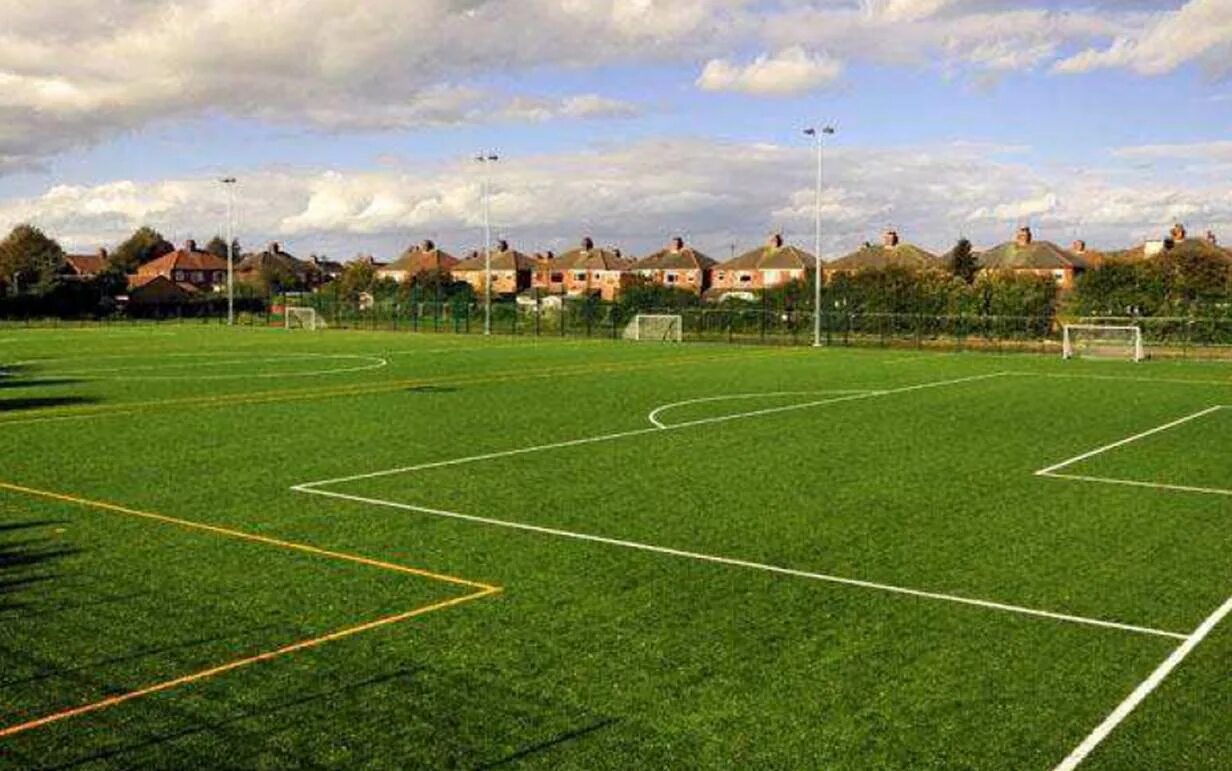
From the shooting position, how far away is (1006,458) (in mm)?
19281

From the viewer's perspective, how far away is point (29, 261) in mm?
112312

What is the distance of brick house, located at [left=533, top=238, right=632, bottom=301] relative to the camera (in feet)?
458

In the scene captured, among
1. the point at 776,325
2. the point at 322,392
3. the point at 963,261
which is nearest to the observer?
the point at 322,392

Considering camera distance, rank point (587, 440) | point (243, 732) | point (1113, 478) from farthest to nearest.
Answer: point (587, 440), point (1113, 478), point (243, 732)

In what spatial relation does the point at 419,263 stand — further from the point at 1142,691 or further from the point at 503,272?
the point at 1142,691

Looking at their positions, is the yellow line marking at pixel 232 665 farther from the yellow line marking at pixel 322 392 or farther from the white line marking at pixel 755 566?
the yellow line marking at pixel 322 392

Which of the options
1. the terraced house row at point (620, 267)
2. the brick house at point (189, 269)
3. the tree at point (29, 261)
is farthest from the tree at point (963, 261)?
the brick house at point (189, 269)

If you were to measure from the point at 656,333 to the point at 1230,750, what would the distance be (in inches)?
2207

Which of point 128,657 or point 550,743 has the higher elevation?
point 128,657

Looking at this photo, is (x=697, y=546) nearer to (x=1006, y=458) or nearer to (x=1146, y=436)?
(x=1006, y=458)

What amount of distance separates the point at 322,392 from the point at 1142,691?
Answer: 82.5 feet

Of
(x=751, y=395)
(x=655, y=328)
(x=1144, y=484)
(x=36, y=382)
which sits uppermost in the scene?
(x=655, y=328)

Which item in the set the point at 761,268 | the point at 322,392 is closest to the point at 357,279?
the point at 761,268

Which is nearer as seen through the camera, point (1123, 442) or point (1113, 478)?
point (1113, 478)
